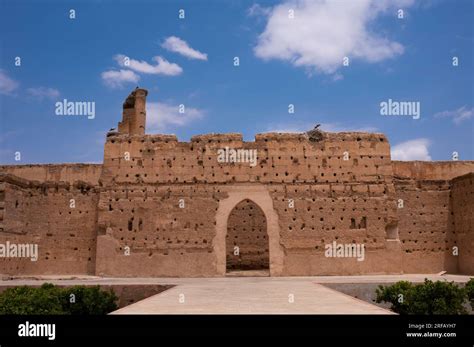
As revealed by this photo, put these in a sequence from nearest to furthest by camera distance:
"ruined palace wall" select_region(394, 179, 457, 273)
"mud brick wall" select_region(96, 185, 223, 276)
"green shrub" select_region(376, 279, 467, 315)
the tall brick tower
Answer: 1. "green shrub" select_region(376, 279, 467, 315)
2. "mud brick wall" select_region(96, 185, 223, 276)
3. "ruined palace wall" select_region(394, 179, 457, 273)
4. the tall brick tower

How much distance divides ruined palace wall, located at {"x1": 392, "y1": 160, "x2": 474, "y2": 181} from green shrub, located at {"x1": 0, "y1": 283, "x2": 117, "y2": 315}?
16785 millimetres

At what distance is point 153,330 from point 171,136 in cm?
1627

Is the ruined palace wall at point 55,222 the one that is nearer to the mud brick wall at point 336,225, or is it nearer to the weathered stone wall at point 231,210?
the weathered stone wall at point 231,210

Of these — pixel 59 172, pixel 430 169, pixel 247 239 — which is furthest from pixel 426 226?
pixel 59 172

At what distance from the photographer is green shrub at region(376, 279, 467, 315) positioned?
32.4ft

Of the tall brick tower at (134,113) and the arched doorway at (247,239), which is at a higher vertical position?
the tall brick tower at (134,113)

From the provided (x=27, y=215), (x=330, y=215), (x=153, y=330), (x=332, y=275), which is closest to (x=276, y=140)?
(x=330, y=215)

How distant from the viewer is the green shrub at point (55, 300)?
9219 mm

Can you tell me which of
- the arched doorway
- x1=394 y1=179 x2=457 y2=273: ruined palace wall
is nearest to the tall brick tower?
the arched doorway

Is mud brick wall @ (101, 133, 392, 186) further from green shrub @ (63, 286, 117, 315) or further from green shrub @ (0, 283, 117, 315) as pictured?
green shrub @ (63, 286, 117, 315)
